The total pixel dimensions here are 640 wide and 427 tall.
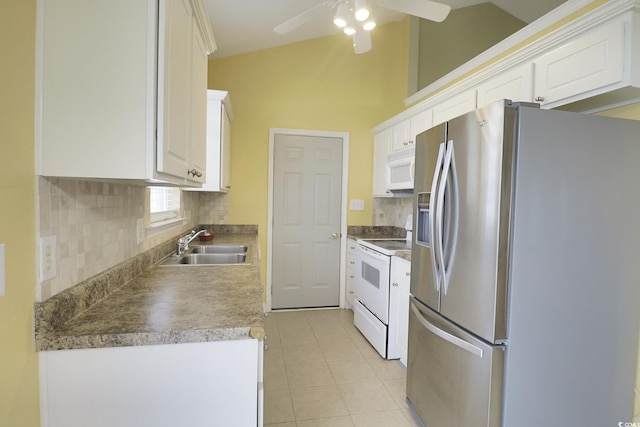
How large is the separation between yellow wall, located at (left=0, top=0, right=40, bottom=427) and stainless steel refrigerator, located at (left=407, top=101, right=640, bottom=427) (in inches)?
60.9

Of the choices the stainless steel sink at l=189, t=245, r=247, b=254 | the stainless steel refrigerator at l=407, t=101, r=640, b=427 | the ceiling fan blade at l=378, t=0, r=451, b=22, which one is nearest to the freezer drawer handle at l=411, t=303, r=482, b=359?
the stainless steel refrigerator at l=407, t=101, r=640, b=427

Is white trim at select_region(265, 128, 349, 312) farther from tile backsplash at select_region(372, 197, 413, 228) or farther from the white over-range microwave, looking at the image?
the white over-range microwave

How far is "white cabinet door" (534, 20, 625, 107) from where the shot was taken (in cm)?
130

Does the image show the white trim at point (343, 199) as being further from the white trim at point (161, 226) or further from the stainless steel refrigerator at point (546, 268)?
the stainless steel refrigerator at point (546, 268)

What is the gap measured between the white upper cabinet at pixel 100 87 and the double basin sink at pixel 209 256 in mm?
1182

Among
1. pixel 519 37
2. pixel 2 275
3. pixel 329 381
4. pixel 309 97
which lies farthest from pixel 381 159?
pixel 2 275

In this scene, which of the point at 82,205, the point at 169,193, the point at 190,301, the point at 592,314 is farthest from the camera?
the point at 169,193

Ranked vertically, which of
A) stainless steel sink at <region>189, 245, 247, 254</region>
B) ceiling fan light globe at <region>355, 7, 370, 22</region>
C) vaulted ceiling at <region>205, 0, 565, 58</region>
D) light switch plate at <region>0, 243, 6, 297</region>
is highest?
vaulted ceiling at <region>205, 0, 565, 58</region>

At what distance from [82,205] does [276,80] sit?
2.86 metres

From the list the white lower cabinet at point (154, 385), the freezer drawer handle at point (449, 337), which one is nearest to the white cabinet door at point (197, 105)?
the white lower cabinet at point (154, 385)

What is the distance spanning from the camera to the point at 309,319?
3.47 m

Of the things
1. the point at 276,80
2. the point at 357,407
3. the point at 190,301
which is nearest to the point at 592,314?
the point at 357,407

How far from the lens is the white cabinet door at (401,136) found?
296cm

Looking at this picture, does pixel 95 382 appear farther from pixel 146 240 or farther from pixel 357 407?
pixel 357 407
